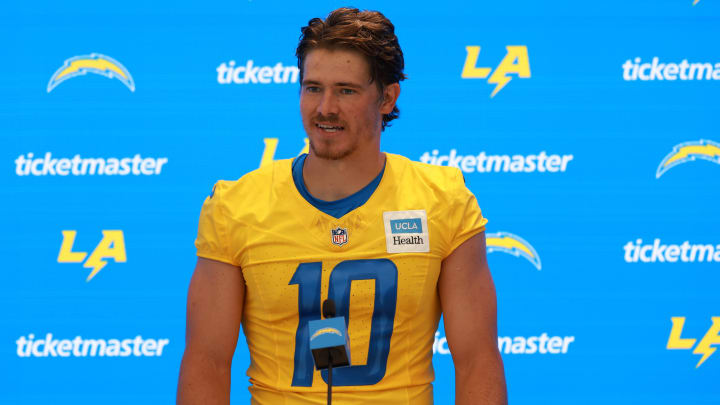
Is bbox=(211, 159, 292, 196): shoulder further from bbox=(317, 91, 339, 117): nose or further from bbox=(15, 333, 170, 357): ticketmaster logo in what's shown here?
bbox=(15, 333, 170, 357): ticketmaster logo

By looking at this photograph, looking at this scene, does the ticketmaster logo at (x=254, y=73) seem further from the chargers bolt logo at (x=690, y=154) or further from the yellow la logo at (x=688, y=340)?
the yellow la logo at (x=688, y=340)

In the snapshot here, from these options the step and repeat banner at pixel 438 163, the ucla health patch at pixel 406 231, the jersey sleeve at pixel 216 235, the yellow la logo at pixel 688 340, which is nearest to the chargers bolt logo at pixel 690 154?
the step and repeat banner at pixel 438 163

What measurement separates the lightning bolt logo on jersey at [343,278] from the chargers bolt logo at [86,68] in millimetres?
1560

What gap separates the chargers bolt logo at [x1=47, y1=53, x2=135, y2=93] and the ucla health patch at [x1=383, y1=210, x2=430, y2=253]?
1.76 metres

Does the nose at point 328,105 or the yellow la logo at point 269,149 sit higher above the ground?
the yellow la logo at point 269,149

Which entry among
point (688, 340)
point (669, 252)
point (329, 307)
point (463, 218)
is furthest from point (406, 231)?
point (688, 340)

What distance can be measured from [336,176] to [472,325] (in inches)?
15.9

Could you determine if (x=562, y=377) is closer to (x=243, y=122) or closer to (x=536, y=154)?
(x=536, y=154)

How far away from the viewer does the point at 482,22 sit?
9.83ft

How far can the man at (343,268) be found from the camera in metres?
1.52

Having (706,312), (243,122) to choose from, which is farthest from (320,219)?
(706,312)

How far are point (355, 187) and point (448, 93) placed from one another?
4.88ft

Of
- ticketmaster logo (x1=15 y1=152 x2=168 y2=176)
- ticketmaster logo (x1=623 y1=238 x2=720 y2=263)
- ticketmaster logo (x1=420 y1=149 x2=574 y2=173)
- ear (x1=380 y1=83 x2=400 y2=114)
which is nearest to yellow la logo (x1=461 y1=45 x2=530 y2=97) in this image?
ticketmaster logo (x1=420 y1=149 x2=574 y2=173)

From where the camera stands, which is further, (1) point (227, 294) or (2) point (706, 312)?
(2) point (706, 312)
